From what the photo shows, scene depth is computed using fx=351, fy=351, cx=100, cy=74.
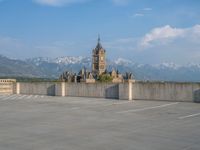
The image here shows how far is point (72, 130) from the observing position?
496 inches

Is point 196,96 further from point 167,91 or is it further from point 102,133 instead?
point 102,133

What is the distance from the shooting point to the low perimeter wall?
24.9 meters

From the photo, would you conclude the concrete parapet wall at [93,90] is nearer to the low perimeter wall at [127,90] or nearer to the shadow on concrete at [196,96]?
the low perimeter wall at [127,90]

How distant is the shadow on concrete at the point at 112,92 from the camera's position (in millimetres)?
28594

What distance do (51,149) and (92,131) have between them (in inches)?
121

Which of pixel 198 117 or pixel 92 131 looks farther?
pixel 198 117

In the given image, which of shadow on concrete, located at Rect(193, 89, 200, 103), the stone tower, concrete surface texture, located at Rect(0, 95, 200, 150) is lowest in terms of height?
concrete surface texture, located at Rect(0, 95, 200, 150)

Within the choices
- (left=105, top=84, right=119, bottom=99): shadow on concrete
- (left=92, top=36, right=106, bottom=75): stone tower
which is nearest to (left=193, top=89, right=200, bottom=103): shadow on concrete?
(left=105, top=84, right=119, bottom=99): shadow on concrete

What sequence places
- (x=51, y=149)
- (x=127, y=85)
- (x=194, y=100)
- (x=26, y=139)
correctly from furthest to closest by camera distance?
(x=127, y=85)
(x=194, y=100)
(x=26, y=139)
(x=51, y=149)

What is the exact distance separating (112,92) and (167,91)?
5.09m

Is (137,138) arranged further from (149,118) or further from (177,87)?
(177,87)

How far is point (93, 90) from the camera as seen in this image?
30.5 metres

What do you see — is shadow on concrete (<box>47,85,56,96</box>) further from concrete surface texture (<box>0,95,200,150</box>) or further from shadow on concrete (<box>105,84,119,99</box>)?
concrete surface texture (<box>0,95,200,150</box>)

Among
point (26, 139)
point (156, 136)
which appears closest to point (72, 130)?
point (26, 139)
